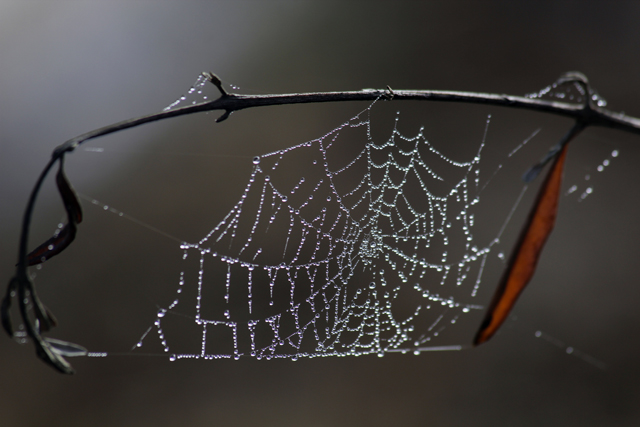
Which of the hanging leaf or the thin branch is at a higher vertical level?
the thin branch

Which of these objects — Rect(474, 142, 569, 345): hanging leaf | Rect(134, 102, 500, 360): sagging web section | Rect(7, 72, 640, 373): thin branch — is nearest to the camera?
Rect(7, 72, 640, 373): thin branch

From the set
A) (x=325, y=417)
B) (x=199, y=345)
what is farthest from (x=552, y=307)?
(x=199, y=345)

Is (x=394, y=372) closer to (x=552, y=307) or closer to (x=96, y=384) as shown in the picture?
(x=552, y=307)

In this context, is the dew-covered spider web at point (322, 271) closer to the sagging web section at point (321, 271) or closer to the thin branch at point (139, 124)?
the sagging web section at point (321, 271)

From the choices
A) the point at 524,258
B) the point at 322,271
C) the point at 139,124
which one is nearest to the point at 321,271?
the point at 322,271

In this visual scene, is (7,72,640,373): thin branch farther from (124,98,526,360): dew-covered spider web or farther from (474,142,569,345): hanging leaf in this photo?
(124,98,526,360): dew-covered spider web

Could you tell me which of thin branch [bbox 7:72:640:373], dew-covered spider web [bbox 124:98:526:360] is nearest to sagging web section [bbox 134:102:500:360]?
dew-covered spider web [bbox 124:98:526:360]

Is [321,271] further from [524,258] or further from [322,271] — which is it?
[524,258]

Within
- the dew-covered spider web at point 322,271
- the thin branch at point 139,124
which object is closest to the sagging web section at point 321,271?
the dew-covered spider web at point 322,271

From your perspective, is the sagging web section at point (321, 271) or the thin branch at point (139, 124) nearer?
the thin branch at point (139, 124)
